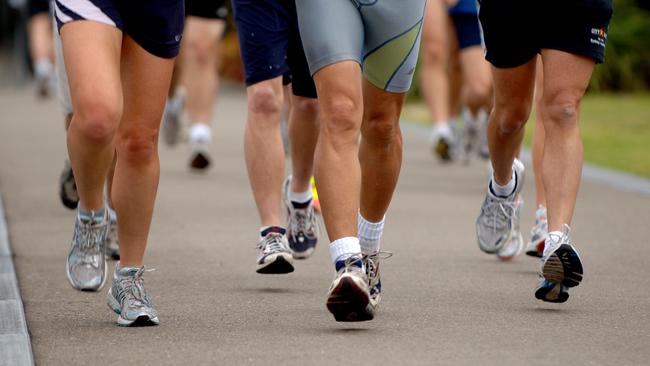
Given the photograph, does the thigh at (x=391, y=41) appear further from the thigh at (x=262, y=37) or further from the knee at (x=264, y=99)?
the knee at (x=264, y=99)

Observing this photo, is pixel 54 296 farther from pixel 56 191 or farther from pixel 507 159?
pixel 56 191

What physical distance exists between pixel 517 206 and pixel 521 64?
113 centimetres

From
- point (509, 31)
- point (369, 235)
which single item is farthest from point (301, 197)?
point (509, 31)

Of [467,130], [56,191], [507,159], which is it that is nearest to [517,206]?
[507,159]

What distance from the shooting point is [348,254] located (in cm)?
546

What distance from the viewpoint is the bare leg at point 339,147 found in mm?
5457

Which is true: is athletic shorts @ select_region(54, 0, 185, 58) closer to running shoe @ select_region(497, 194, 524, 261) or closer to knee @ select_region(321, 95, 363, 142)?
knee @ select_region(321, 95, 363, 142)

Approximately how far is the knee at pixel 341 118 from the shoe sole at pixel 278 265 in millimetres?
1076

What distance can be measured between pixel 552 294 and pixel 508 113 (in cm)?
123

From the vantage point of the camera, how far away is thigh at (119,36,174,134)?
5.44 m

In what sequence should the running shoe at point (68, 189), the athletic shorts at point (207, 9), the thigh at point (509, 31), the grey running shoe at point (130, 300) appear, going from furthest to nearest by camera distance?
the athletic shorts at point (207, 9) → the running shoe at point (68, 189) → the thigh at point (509, 31) → the grey running shoe at point (130, 300)

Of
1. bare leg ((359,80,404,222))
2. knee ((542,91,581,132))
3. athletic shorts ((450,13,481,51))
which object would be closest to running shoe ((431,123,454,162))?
athletic shorts ((450,13,481,51))

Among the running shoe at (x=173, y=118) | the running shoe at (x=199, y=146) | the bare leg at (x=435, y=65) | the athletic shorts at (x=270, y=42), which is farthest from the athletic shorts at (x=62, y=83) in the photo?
the running shoe at (x=173, y=118)

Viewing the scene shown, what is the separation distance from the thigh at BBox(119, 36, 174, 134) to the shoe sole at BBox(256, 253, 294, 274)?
1.18 meters
